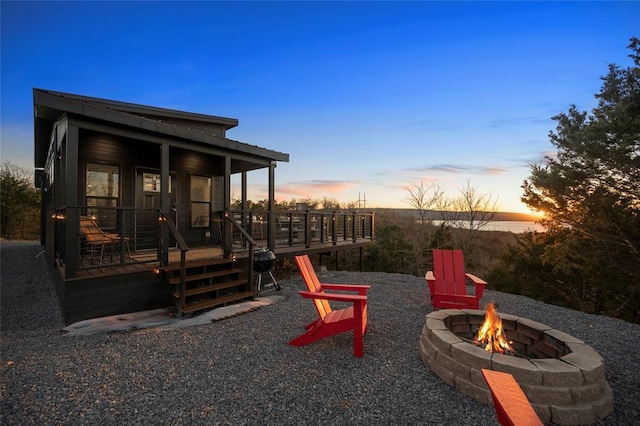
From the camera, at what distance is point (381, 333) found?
13.5 feet

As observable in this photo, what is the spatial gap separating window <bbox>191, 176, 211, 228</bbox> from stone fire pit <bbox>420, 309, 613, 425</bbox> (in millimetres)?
7358

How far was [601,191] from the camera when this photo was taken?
687 cm

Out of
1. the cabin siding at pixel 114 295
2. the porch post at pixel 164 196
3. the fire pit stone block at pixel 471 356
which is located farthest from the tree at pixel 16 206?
the fire pit stone block at pixel 471 356

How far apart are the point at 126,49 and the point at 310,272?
10.9 meters

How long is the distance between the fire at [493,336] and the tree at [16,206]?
24739 mm

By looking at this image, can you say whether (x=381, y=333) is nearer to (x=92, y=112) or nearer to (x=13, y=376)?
(x=13, y=376)

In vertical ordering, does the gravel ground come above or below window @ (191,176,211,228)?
below

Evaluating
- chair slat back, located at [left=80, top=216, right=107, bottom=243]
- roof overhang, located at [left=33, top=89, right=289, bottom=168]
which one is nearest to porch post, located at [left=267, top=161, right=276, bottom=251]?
roof overhang, located at [left=33, top=89, right=289, bottom=168]

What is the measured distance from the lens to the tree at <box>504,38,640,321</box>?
5992mm

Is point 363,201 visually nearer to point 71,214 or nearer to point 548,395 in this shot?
point 71,214

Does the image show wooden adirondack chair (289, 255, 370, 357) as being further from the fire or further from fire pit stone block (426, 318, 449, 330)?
the fire

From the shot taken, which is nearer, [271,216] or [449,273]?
[449,273]

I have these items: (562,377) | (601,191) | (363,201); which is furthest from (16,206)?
(601,191)

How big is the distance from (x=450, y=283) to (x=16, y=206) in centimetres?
2420
